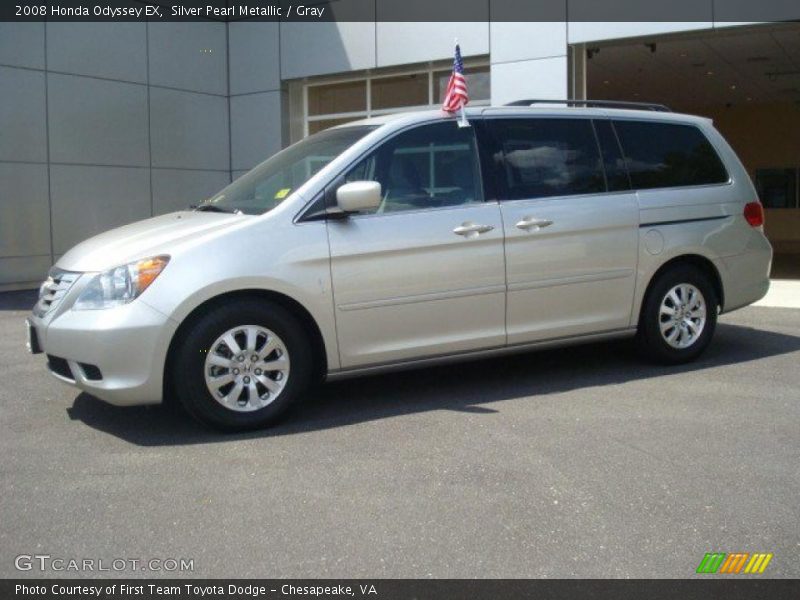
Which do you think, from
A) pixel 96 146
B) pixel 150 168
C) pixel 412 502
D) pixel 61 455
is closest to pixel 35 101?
pixel 96 146

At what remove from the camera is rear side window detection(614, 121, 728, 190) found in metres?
6.87

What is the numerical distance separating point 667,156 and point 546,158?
3.66 feet

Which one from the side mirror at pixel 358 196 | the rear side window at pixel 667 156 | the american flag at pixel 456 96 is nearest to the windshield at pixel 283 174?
the side mirror at pixel 358 196

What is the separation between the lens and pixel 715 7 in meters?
12.5

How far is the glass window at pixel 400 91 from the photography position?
15.5m

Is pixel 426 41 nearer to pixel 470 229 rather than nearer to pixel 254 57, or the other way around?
pixel 254 57

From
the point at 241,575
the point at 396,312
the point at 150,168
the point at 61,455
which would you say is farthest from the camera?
the point at 150,168

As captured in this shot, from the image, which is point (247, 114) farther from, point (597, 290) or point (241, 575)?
point (241, 575)

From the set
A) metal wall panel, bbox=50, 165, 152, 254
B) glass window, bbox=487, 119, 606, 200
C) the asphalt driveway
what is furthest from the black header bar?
the asphalt driveway

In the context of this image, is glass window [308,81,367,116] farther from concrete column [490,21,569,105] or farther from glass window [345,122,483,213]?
glass window [345,122,483,213]

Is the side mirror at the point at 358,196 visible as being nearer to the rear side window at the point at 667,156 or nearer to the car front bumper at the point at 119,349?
the car front bumper at the point at 119,349

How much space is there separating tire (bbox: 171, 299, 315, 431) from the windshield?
71 centimetres

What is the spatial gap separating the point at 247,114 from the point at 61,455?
12738 mm

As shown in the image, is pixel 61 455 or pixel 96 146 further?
pixel 96 146
